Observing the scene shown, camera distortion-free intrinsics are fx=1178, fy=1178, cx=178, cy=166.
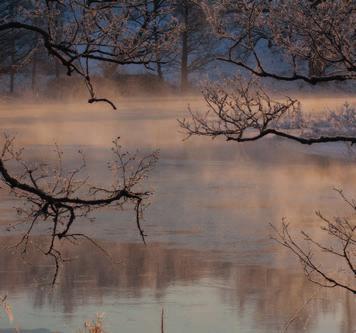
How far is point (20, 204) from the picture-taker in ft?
59.9

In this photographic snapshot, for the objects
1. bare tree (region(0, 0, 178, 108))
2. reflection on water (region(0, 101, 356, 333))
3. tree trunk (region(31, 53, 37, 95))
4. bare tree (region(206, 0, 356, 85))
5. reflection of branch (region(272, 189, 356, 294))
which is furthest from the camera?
tree trunk (region(31, 53, 37, 95))

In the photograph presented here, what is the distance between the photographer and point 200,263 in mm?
13211

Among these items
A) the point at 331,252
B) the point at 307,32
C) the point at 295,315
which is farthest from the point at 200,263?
the point at 307,32

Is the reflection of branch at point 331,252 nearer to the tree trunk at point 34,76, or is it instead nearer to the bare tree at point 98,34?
the bare tree at point 98,34

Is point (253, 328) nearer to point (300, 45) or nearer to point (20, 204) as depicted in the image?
point (300, 45)

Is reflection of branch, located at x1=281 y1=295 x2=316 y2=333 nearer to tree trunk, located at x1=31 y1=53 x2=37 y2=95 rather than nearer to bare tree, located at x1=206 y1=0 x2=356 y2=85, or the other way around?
bare tree, located at x1=206 y1=0 x2=356 y2=85

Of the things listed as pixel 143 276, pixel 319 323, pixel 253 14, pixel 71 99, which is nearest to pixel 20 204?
pixel 143 276

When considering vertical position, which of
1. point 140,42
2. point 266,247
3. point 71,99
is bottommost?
point 266,247

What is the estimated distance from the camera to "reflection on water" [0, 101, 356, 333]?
10.8 meters

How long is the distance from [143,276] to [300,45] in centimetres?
385

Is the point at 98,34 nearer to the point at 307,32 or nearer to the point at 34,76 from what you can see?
the point at 307,32

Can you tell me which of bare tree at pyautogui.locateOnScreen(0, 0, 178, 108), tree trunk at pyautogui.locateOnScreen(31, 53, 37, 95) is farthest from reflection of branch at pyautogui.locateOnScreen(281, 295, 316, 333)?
tree trunk at pyautogui.locateOnScreen(31, 53, 37, 95)

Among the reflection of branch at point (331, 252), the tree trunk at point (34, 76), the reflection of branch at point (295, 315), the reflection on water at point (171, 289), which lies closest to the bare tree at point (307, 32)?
the reflection of branch at point (331, 252)

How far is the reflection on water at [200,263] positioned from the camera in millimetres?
10844
